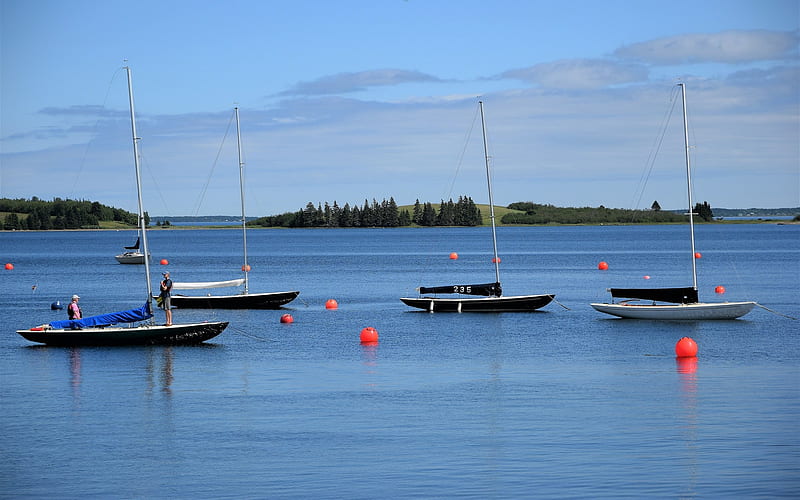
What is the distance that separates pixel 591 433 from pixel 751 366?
1507cm

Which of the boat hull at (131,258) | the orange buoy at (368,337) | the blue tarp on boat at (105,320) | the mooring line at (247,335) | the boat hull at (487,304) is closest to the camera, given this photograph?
the blue tarp on boat at (105,320)

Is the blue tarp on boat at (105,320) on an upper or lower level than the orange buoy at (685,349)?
upper

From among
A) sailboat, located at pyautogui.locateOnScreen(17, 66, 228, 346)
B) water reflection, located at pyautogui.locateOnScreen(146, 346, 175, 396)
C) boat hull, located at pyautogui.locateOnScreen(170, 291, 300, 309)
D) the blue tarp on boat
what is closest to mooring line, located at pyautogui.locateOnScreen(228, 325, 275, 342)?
sailboat, located at pyautogui.locateOnScreen(17, 66, 228, 346)

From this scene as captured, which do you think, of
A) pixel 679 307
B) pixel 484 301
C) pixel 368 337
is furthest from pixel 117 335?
pixel 679 307

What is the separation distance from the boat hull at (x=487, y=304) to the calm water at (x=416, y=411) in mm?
650

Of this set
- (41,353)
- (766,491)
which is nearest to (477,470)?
(766,491)

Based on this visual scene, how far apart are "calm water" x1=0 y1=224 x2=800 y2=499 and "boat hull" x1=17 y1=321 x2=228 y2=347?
488 millimetres

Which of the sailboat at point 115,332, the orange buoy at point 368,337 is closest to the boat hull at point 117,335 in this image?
the sailboat at point 115,332

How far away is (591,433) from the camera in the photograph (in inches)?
1110

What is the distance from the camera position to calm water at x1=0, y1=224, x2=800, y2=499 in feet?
78.1

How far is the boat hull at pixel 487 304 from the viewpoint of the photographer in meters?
62.3

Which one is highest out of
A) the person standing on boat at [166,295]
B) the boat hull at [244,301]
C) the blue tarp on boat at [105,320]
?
the person standing on boat at [166,295]

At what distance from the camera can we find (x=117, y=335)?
4553cm

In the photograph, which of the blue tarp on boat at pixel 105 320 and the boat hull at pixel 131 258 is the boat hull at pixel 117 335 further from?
the boat hull at pixel 131 258
